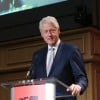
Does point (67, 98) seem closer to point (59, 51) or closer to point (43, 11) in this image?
point (59, 51)

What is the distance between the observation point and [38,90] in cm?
229

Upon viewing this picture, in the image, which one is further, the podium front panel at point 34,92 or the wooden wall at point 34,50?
the wooden wall at point 34,50

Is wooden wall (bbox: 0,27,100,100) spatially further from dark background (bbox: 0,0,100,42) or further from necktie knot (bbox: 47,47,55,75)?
necktie knot (bbox: 47,47,55,75)

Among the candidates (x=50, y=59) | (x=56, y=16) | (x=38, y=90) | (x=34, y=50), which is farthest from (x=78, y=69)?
(x=34, y=50)

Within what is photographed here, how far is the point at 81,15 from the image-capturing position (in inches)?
195

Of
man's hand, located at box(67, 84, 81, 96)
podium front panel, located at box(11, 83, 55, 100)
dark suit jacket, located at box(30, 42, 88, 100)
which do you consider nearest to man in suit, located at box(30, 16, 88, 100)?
dark suit jacket, located at box(30, 42, 88, 100)

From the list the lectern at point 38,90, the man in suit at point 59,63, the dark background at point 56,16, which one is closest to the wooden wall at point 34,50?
the dark background at point 56,16

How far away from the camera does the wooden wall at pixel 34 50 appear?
15.5 feet

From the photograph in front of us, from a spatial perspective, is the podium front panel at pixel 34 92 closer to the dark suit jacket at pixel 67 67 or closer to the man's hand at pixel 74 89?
the man's hand at pixel 74 89

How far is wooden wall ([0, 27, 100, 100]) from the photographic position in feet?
15.5

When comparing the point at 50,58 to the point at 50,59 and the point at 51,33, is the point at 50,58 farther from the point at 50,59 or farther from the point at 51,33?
the point at 51,33

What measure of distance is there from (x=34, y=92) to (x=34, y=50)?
318 centimetres

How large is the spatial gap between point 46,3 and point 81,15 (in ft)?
2.41

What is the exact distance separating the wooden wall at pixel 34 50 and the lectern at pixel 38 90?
2.35 metres
